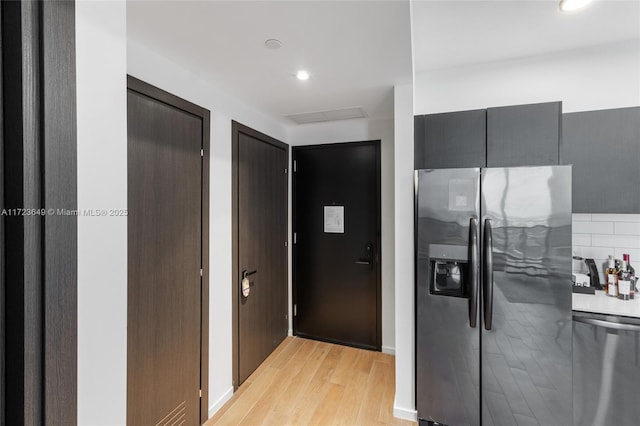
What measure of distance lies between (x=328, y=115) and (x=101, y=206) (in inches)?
99.6

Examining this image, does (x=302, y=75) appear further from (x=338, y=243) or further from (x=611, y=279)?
(x=611, y=279)

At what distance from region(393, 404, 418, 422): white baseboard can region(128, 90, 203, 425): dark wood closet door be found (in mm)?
1356

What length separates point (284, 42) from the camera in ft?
5.04

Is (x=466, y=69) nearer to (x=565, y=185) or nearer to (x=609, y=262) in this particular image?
(x=565, y=185)

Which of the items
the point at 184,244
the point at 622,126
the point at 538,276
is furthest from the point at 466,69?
the point at 184,244

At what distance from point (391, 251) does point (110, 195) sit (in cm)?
264

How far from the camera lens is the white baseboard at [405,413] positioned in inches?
79.7

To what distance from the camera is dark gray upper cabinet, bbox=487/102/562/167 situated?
1.91 metres

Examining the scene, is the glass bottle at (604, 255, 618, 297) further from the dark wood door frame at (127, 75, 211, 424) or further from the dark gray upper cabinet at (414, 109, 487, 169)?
the dark wood door frame at (127, 75, 211, 424)

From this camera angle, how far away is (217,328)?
2129 mm

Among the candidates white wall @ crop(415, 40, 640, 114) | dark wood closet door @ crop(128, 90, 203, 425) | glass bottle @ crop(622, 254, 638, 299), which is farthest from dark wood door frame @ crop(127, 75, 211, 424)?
glass bottle @ crop(622, 254, 638, 299)

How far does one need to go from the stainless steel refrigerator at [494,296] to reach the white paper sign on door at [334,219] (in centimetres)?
124

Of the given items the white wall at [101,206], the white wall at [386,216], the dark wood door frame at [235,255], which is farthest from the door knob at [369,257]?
the white wall at [101,206]

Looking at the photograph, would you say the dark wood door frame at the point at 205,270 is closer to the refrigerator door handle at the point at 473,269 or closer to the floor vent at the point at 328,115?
the floor vent at the point at 328,115
